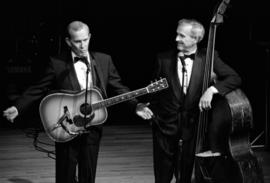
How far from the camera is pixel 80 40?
3.62 meters

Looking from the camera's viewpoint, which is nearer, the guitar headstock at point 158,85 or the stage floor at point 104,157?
the guitar headstock at point 158,85

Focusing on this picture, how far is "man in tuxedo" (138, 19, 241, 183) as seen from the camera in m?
3.71

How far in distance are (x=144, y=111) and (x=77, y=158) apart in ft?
2.00

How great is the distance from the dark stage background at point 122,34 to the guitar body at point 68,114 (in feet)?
12.9

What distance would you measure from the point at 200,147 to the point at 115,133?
144 inches

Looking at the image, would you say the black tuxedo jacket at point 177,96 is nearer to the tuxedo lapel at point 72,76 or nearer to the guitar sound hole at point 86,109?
the guitar sound hole at point 86,109

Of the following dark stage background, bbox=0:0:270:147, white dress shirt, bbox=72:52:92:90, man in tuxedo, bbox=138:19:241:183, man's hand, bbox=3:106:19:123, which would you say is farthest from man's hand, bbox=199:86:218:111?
dark stage background, bbox=0:0:270:147

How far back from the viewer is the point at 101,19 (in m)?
9.31

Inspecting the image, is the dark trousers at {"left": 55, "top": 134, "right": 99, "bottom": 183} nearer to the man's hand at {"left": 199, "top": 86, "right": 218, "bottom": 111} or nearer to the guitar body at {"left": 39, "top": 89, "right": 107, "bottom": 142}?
the guitar body at {"left": 39, "top": 89, "right": 107, "bottom": 142}

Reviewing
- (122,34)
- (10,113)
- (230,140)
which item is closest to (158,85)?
(230,140)

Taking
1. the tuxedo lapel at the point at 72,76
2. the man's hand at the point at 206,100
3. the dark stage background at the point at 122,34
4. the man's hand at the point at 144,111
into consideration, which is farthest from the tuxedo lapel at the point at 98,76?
the dark stage background at the point at 122,34

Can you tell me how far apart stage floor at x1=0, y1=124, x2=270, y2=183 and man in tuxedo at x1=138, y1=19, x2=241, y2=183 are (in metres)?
0.77

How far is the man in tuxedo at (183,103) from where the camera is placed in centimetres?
371

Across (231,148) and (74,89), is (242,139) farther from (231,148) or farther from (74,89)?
(74,89)
